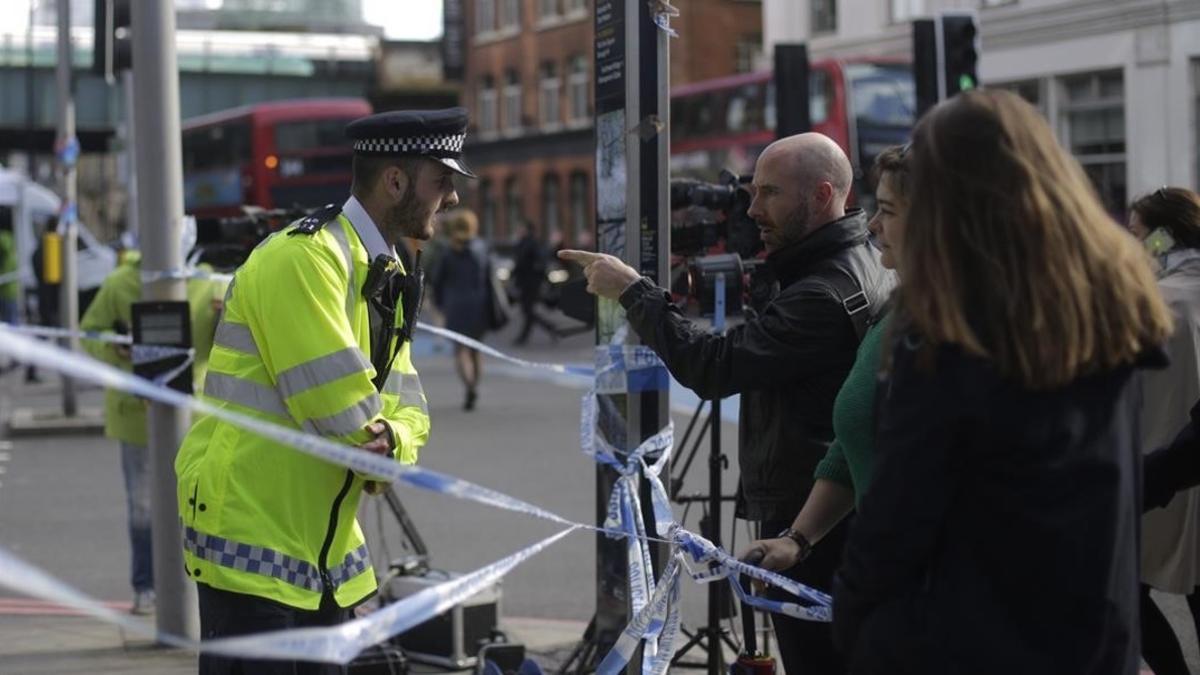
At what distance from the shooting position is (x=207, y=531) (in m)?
3.83

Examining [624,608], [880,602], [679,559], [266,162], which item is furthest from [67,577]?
[266,162]

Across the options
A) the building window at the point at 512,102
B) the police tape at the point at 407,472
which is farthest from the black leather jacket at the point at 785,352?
the building window at the point at 512,102

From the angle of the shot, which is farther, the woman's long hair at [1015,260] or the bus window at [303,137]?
the bus window at [303,137]

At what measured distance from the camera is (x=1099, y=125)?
32.4 meters

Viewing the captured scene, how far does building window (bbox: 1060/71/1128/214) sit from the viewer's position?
31.8 metres

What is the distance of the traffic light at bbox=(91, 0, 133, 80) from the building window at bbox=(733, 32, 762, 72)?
36.9 meters

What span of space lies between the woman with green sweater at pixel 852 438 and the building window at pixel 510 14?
5473 centimetres

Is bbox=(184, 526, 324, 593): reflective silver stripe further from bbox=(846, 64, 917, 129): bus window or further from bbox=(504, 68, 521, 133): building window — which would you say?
bbox=(504, 68, 521, 133): building window

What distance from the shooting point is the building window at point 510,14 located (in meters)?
57.9

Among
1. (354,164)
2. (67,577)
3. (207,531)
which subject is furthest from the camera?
(67,577)

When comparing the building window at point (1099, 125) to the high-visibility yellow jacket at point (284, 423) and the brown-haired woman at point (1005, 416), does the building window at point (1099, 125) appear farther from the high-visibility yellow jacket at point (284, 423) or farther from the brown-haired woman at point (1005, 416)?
the brown-haired woman at point (1005, 416)

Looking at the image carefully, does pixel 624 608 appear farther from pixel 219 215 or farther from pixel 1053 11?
pixel 1053 11

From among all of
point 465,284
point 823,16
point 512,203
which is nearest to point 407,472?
point 465,284

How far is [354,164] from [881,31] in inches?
1327
